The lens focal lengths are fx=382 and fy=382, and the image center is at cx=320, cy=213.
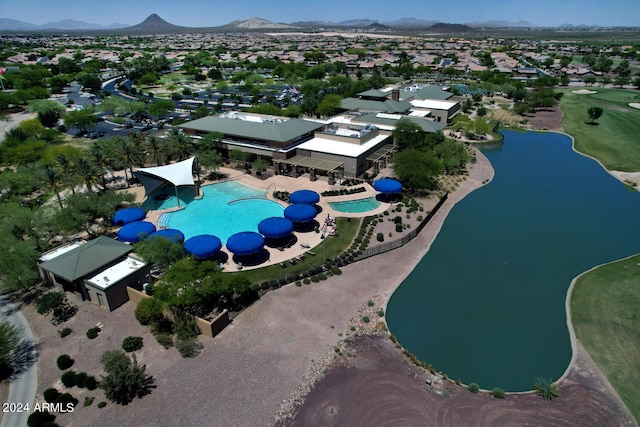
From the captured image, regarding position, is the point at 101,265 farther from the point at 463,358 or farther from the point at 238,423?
the point at 463,358

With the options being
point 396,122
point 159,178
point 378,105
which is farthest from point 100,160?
point 378,105

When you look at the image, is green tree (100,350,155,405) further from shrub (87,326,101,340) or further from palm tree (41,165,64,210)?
palm tree (41,165,64,210)

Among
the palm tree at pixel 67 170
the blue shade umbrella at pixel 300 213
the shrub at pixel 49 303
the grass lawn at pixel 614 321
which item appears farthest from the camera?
the palm tree at pixel 67 170

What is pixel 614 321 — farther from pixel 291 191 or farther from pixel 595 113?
pixel 595 113

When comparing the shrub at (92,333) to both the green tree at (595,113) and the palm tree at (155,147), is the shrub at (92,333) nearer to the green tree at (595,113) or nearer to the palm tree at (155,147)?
the palm tree at (155,147)

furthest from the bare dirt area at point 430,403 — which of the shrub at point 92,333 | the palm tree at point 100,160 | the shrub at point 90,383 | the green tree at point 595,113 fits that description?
the green tree at point 595,113

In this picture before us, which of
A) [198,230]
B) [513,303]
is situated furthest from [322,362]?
[198,230]
